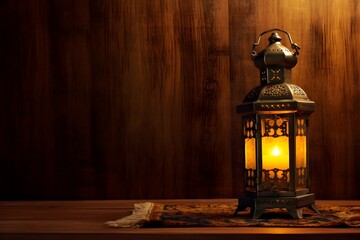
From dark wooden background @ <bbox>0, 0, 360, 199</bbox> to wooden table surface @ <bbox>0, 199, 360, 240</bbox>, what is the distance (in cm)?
33

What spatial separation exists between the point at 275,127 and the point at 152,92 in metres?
0.76

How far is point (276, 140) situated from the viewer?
68.6 inches

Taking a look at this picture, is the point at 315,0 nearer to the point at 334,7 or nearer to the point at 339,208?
the point at 334,7

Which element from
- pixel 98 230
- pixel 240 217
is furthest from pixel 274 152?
pixel 98 230

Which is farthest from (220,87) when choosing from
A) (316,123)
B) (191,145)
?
(316,123)

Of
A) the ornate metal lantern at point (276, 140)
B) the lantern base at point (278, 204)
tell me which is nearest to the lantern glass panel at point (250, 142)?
the ornate metal lantern at point (276, 140)

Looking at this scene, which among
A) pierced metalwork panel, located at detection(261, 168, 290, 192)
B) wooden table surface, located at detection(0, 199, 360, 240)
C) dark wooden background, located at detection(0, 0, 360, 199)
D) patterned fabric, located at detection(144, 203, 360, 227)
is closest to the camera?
wooden table surface, located at detection(0, 199, 360, 240)

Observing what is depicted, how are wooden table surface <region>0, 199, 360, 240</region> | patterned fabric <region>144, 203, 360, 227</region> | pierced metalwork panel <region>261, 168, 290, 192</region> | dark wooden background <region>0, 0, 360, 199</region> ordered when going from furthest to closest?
dark wooden background <region>0, 0, 360, 199</region>, pierced metalwork panel <region>261, 168, 290, 192</region>, patterned fabric <region>144, 203, 360, 227</region>, wooden table surface <region>0, 199, 360, 240</region>

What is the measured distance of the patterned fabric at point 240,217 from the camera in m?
1.62

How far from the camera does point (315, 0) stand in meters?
2.31

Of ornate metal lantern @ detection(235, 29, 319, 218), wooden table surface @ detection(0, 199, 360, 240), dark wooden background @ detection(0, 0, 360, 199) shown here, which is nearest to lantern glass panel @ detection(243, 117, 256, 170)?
ornate metal lantern @ detection(235, 29, 319, 218)

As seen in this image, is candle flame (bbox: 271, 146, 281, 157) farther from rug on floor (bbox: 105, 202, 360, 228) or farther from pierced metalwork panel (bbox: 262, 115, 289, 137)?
rug on floor (bbox: 105, 202, 360, 228)

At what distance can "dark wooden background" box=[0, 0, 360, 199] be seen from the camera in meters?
2.28

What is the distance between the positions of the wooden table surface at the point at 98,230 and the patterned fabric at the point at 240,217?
41 mm
